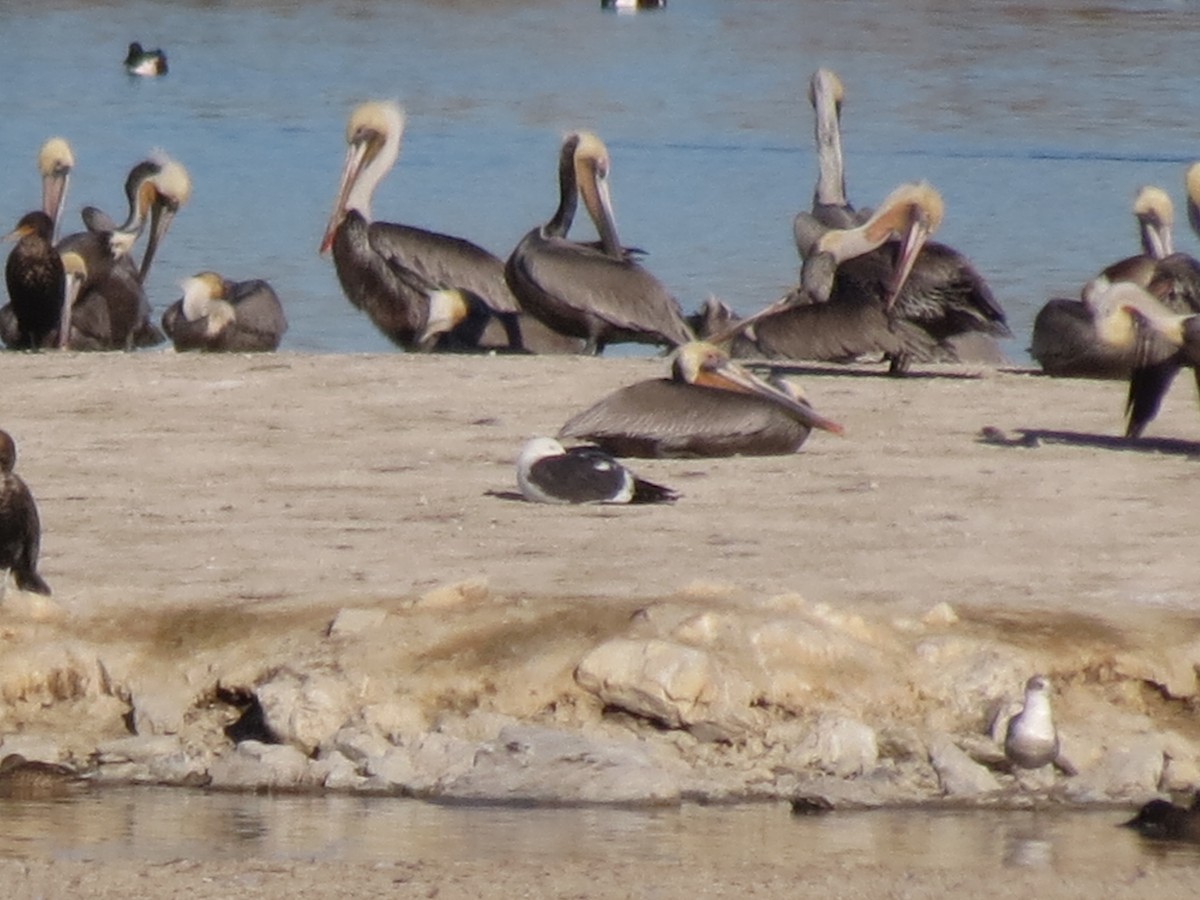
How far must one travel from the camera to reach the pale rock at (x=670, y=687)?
617cm

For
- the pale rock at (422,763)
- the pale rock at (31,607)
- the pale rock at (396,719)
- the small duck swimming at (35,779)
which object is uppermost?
the pale rock at (31,607)

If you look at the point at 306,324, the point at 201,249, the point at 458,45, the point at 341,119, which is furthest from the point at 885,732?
the point at 458,45

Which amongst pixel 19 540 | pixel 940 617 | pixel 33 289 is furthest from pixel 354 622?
pixel 33 289

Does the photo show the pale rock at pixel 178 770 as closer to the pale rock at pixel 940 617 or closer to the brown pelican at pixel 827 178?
the pale rock at pixel 940 617

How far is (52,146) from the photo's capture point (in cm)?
1652

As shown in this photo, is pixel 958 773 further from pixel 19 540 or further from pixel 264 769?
pixel 19 540

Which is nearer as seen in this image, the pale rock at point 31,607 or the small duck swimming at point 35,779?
the small duck swimming at point 35,779

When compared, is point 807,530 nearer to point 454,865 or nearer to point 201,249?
point 454,865

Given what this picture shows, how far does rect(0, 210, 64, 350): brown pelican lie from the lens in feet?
43.0

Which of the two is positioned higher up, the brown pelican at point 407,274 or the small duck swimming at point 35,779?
the small duck swimming at point 35,779

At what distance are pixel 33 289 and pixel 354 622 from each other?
709 cm

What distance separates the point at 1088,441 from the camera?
30.9 ft

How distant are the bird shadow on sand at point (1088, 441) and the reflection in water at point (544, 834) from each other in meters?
3.30

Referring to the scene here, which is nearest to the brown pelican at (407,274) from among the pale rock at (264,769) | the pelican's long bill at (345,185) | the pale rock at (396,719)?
the pelican's long bill at (345,185)
